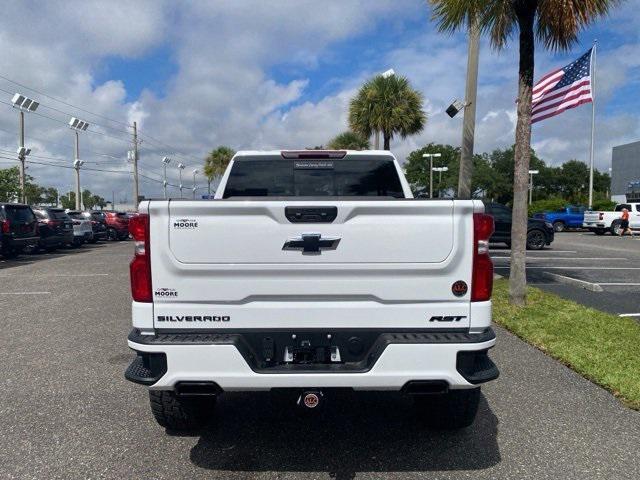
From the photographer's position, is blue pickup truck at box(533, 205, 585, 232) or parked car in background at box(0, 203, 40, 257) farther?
blue pickup truck at box(533, 205, 585, 232)

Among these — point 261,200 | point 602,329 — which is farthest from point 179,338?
point 602,329

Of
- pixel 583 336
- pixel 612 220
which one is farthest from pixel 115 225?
pixel 612 220

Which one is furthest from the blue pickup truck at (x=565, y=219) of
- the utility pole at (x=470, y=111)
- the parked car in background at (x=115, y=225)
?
the utility pole at (x=470, y=111)

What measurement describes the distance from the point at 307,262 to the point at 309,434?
153 cm

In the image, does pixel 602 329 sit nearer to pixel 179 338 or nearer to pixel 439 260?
pixel 439 260

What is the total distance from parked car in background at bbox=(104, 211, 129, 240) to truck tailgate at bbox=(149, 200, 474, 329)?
91.6 ft

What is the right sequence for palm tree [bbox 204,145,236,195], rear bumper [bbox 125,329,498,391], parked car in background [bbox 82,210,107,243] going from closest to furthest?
1. rear bumper [bbox 125,329,498,391]
2. parked car in background [bbox 82,210,107,243]
3. palm tree [bbox 204,145,236,195]

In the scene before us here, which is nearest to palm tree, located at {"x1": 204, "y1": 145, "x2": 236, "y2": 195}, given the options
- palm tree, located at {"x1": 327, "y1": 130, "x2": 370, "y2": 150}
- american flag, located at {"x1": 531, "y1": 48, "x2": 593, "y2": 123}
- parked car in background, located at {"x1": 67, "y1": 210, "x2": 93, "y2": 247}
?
palm tree, located at {"x1": 327, "y1": 130, "x2": 370, "y2": 150}

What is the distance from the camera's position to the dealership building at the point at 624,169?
188ft

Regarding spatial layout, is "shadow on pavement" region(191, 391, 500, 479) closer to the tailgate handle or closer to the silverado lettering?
the silverado lettering

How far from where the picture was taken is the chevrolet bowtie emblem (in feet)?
9.80

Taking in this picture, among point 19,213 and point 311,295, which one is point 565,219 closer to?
point 19,213

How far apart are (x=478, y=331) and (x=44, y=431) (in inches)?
125

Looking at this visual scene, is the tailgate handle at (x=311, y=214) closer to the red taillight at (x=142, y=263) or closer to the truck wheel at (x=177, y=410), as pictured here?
the red taillight at (x=142, y=263)
